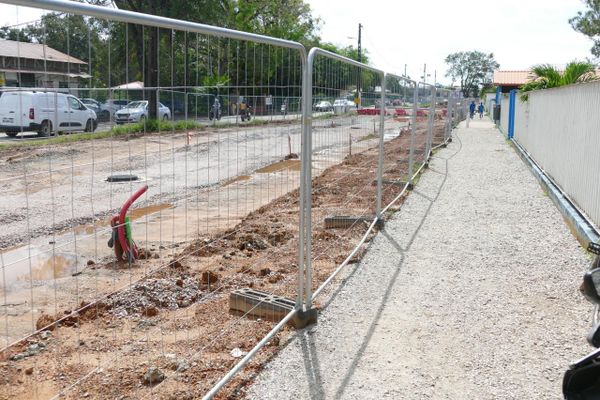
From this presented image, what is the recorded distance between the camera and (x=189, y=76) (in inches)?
122

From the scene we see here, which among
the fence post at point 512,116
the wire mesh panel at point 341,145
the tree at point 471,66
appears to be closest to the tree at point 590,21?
the fence post at point 512,116

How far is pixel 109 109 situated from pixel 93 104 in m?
0.10

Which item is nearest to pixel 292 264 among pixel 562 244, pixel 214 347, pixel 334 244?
pixel 334 244

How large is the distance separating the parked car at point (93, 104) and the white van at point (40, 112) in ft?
0.05

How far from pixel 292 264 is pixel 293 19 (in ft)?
175

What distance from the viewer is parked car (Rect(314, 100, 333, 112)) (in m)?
4.96

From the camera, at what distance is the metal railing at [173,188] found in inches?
105

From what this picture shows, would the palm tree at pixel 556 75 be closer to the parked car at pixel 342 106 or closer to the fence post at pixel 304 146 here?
the parked car at pixel 342 106

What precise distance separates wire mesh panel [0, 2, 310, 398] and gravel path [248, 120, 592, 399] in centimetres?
60

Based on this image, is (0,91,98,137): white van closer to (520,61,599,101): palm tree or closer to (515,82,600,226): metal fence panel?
(515,82,600,226): metal fence panel

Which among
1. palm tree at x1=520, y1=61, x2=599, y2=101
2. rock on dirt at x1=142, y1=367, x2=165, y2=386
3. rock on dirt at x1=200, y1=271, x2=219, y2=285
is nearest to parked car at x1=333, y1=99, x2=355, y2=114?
rock on dirt at x1=200, y1=271, x2=219, y2=285

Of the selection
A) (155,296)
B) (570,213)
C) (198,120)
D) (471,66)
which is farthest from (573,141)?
(471,66)

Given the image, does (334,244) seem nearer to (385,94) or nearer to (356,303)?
(356,303)

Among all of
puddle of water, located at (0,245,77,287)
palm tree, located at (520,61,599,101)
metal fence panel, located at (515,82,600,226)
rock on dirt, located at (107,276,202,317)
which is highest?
palm tree, located at (520,61,599,101)
